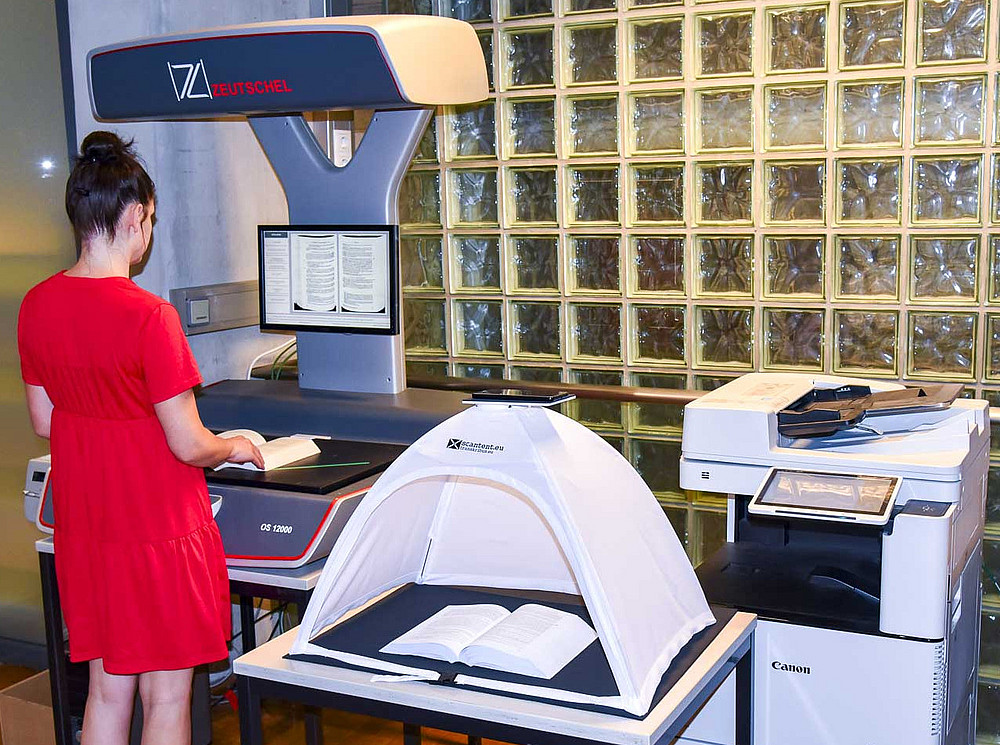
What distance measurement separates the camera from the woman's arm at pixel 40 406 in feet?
7.18

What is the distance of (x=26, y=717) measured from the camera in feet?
9.02

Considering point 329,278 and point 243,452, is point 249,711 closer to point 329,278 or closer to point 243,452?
point 243,452

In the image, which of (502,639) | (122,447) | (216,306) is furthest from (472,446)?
(216,306)

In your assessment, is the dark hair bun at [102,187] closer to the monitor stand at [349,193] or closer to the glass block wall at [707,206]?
the monitor stand at [349,193]

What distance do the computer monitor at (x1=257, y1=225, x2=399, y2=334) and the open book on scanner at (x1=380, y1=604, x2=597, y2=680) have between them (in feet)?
3.65

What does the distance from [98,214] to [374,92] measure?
2.15ft

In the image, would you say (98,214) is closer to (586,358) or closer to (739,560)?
(739,560)

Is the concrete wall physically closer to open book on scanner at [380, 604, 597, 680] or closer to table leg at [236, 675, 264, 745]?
table leg at [236, 675, 264, 745]

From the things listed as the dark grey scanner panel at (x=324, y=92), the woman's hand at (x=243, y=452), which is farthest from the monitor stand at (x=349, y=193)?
the woman's hand at (x=243, y=452)

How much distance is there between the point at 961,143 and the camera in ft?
9.49

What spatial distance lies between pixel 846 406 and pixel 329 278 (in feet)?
4.22

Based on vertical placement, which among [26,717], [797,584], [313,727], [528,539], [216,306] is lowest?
[26,717]

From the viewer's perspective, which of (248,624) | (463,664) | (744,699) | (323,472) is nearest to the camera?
(463,664)

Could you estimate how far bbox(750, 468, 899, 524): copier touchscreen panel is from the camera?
67.0 inches
